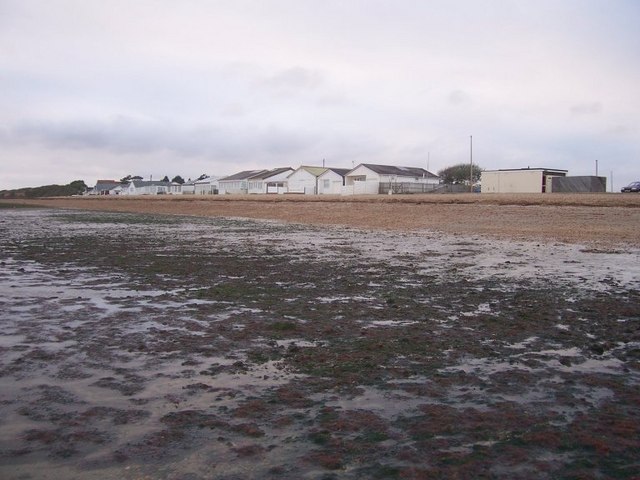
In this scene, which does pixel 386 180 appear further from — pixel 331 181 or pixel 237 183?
pixel 237 183

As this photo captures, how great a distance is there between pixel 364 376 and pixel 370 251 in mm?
12609

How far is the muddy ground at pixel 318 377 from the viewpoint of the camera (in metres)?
3.86

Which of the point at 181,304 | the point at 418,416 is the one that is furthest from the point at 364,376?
the point at 181,304

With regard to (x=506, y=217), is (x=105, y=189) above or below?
above

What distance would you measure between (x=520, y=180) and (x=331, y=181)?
3829cm

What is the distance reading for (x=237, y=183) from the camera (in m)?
127

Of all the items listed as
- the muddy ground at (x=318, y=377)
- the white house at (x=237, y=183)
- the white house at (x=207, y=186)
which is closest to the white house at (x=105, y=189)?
the white house at (x=207, y=186)

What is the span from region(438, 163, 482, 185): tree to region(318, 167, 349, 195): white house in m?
29.4

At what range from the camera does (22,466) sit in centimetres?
374

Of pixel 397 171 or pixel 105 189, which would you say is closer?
pixel 397 171

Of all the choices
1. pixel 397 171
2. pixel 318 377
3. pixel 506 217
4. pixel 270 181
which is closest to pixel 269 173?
pixel 270 181

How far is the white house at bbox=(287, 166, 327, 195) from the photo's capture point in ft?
337

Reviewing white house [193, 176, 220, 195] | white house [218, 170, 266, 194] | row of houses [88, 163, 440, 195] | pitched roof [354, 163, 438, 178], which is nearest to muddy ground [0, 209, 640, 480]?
row of houses [88, 163, 440, 195]

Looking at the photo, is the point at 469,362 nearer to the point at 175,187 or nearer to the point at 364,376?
the point at 364,376
